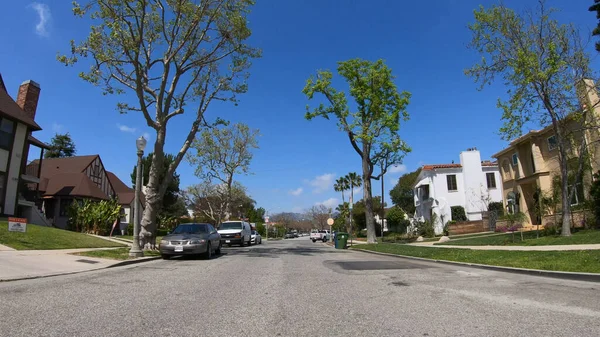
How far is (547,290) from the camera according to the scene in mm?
7816

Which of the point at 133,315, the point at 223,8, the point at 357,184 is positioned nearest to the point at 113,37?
the point at 223,8

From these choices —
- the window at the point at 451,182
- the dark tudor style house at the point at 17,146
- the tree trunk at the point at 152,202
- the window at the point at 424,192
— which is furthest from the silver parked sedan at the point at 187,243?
the window at the point at 424,192

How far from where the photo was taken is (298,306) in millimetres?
6441

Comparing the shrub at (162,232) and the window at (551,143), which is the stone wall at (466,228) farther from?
the shrub at (162,232)

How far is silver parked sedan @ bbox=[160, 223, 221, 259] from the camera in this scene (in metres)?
14.9

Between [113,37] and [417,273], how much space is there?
49.7 feet

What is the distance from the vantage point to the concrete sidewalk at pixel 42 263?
369 inches

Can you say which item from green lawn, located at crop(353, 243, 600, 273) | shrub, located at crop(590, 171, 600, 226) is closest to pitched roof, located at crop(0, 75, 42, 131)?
green lawn, located at crop(353, 243, 600, 273)

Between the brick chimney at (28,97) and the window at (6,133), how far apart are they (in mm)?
3010

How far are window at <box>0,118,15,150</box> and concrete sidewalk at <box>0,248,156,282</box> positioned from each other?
547 inches

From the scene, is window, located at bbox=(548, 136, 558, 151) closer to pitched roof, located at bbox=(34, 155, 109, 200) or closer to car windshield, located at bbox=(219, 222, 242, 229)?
car windshield, located at bbox=(219, 222, 242, 229)

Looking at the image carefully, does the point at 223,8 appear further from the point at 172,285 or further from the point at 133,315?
the point at 133,315

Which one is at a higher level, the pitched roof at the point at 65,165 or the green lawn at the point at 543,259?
the pitched roof at the point at 65,165

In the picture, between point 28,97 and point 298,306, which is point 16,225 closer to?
point 298,306
